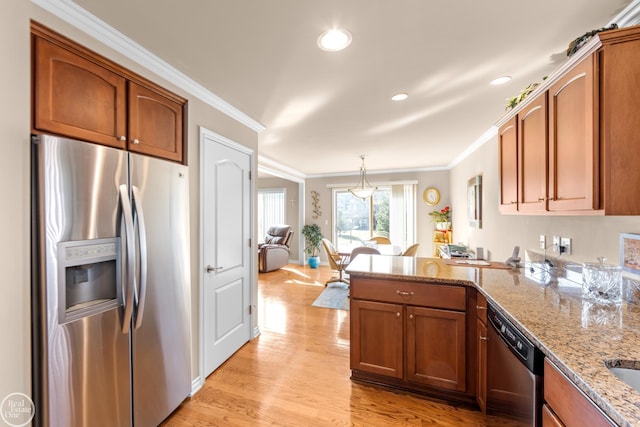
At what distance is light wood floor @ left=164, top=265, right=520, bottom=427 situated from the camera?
1.75m

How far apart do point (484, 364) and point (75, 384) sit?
222cm

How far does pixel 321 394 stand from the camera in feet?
6.54

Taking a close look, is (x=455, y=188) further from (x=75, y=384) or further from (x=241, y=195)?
(x=75, y=384)

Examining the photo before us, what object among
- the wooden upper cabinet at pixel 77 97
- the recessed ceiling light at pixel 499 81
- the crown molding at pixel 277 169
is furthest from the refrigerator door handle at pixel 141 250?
the crown molding at pixel 277 169

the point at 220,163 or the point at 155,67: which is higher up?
the point at 155,67

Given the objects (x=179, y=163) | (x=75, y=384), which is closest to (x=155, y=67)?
(x=179, y=163)

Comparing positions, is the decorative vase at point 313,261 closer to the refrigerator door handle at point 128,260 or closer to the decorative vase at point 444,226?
the decorative vase at point 444,226

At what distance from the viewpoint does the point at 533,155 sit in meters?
1.63

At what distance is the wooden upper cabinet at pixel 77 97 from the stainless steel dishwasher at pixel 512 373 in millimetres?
2273

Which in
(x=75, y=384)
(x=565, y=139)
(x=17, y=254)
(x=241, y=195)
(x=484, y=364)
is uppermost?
(x=565, y=139)

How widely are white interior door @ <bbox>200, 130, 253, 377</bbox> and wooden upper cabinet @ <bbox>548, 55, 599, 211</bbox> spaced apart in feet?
7.66

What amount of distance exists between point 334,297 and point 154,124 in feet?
11.3

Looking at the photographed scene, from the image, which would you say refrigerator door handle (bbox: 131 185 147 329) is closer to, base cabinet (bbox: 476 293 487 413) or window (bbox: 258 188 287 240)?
base cabinet (bbox: 476 293 487 413)

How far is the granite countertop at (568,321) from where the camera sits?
71 cm
